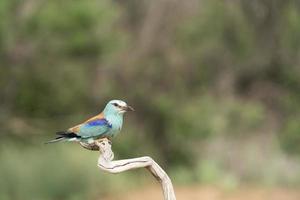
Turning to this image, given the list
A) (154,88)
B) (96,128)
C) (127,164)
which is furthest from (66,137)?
(154,88)

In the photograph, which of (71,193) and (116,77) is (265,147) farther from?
A: (71,193)

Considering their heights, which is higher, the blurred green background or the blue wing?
the blue wing

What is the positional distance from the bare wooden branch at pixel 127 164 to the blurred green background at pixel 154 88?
7.25 meters

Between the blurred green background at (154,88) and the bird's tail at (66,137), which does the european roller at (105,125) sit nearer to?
the bird's tail at (66,137)

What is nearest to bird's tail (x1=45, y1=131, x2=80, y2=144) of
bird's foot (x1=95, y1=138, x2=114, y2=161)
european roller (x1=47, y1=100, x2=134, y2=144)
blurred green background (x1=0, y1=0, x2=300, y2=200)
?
european roller (x1=47, y1=100, x2=134, y2=144)

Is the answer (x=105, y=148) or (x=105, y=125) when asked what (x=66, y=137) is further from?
(x=105, y=148)

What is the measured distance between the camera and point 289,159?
589 inches

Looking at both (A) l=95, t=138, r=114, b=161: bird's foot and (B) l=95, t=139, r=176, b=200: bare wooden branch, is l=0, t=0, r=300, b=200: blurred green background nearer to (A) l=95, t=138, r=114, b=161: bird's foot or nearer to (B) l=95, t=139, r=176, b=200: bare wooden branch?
(A) l=95, t=138, r=114, b=161: bird's foot

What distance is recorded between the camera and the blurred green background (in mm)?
12164

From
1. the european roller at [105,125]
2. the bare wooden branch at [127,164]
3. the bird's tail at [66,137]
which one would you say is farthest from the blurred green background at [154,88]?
the bare wooden branch at [127,164]

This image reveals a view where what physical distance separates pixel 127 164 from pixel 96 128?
336mm

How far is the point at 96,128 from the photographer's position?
4348 millimetres

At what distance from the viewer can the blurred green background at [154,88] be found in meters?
12.2

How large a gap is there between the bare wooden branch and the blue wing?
5 centimetres
